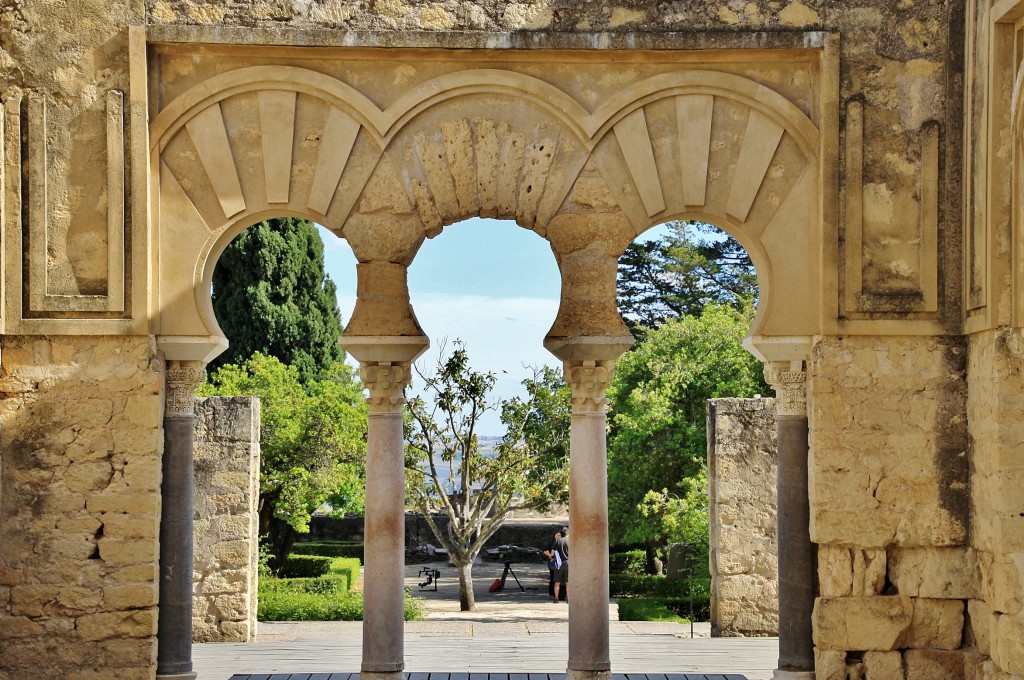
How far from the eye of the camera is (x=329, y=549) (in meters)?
23.2

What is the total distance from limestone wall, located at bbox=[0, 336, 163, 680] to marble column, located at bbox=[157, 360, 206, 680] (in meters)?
0.16

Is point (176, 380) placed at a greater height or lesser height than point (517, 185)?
lesser

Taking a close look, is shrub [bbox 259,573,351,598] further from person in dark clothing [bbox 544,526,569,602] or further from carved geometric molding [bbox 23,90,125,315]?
carved geometric molding [bbox 23,90,125,315]

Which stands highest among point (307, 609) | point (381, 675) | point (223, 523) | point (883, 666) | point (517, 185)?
point (517, 185)

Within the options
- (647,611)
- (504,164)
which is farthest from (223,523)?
(647,611)

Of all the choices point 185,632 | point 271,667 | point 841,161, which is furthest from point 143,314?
point 841,161

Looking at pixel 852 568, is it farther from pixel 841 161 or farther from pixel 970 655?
pixel 841 161

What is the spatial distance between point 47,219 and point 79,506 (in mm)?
1771

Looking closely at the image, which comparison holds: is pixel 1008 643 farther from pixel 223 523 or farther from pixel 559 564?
pixel 559 564

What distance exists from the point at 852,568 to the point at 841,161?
8.41 ft

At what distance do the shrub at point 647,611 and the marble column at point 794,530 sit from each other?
6.81m

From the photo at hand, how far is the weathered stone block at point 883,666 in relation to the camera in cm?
795

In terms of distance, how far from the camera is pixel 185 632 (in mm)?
8078

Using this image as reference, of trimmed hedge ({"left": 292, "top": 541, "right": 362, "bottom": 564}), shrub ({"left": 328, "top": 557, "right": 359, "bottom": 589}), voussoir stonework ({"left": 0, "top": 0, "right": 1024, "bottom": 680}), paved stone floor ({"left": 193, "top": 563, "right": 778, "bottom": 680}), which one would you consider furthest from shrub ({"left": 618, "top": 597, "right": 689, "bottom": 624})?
trimmed hedge ({"left": 292, "top": 541, "right": 362, "bottom": 564})
